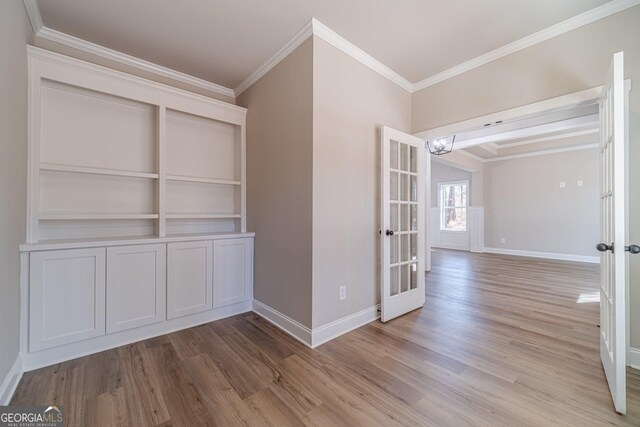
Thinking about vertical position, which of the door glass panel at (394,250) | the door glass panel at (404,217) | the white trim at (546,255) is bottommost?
the white trim at (546,255)

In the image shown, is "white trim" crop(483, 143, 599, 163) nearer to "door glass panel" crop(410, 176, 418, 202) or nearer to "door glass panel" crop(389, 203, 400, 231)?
"door glass panel" crop(410, 176, 418, 202)

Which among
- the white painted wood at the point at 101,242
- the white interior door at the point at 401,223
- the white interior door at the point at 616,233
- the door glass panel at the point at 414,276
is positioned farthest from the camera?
the door glass panel at the point at 414,276

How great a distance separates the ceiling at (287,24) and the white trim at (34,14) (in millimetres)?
41

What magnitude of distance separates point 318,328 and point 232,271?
45.7 inches

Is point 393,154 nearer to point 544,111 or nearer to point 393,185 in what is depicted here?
point 393,185

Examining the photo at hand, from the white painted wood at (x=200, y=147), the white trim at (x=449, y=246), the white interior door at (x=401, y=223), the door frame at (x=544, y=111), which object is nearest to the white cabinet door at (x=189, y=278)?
the white painted wood at (x=200, y=147)

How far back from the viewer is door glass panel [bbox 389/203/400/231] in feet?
8.95

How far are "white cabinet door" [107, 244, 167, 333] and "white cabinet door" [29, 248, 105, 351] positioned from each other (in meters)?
0.06

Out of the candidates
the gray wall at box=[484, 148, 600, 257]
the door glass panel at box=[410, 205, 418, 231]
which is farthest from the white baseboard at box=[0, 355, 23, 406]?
the gray wall at box=[484, 148, 600, 257]

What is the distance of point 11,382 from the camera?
155 cm

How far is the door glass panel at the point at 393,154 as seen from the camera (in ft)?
9.00

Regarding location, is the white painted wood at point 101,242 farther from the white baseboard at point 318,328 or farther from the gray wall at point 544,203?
the gray wall at point 544,203

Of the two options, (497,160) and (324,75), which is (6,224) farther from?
(497,160)

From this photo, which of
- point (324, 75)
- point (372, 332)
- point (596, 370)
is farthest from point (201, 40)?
point (596, 370)
